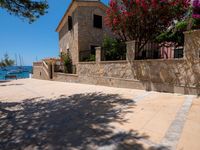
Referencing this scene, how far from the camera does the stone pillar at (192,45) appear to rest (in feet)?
19.3

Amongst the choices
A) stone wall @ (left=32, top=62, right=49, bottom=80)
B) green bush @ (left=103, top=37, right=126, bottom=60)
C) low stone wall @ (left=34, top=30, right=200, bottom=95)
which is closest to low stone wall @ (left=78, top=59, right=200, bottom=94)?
low stone wall @ (left=34, top=30, right=200, bottom=95)

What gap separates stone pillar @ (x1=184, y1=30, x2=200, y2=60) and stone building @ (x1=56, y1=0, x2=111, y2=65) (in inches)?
336

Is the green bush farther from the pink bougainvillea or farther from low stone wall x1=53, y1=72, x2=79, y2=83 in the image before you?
the pink bougainvillea

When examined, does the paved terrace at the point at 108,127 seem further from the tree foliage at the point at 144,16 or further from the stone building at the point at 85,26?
the stone building at the point at 85,26

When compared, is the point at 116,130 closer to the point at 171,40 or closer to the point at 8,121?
the point at 8,121

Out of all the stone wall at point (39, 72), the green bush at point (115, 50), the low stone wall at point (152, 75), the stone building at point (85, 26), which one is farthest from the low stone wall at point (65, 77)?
the green bush at point (115, 50)

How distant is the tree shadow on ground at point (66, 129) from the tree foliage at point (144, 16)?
4.57 meters

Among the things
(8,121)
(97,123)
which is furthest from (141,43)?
(8,121)

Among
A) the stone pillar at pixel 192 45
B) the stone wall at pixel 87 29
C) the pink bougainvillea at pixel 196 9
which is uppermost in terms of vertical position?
the stone wall at pixel 87 29

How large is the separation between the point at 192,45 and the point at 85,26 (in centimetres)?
960

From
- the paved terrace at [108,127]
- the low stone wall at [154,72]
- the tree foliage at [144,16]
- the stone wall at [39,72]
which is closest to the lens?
the paved terrace at [108,127]

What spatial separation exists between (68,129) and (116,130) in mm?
1205

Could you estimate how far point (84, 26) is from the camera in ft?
44.3

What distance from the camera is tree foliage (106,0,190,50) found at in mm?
7434
